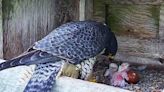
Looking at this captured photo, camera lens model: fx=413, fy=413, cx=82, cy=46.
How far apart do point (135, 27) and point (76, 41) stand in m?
0.71

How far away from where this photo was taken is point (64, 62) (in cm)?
232

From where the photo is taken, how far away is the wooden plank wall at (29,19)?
102 inches

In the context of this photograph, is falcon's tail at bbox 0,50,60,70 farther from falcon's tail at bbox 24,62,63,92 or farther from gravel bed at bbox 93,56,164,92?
gravel bed at bbox 93,56,164,92

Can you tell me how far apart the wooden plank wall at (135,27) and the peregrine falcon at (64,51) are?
19cm

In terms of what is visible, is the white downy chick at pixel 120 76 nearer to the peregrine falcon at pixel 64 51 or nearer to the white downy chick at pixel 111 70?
the white downy chick at pixel 111 70

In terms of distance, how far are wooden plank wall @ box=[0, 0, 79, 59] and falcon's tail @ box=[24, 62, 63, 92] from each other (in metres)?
0.47

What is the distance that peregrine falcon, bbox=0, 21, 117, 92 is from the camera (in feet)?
6.86

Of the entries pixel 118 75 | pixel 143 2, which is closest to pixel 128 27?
pixel 143 2

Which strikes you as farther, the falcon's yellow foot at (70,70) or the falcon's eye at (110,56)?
the falcon's eye at (110,56)

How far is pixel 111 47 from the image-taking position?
289cm

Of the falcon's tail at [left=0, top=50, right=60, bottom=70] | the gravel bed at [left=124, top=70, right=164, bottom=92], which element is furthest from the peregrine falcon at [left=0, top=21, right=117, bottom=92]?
the gravel bed at [left=124, top=70, right=164, bottom=92]

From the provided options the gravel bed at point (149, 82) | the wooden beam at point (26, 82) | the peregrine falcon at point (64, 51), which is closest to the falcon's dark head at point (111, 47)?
the peregrine falcon at point (64, 51)

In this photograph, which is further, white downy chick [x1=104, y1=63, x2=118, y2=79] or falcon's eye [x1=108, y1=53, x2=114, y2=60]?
falcon's eye [x1=108, y1=53, x2=114, y2=60]

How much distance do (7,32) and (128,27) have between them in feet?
3.04
